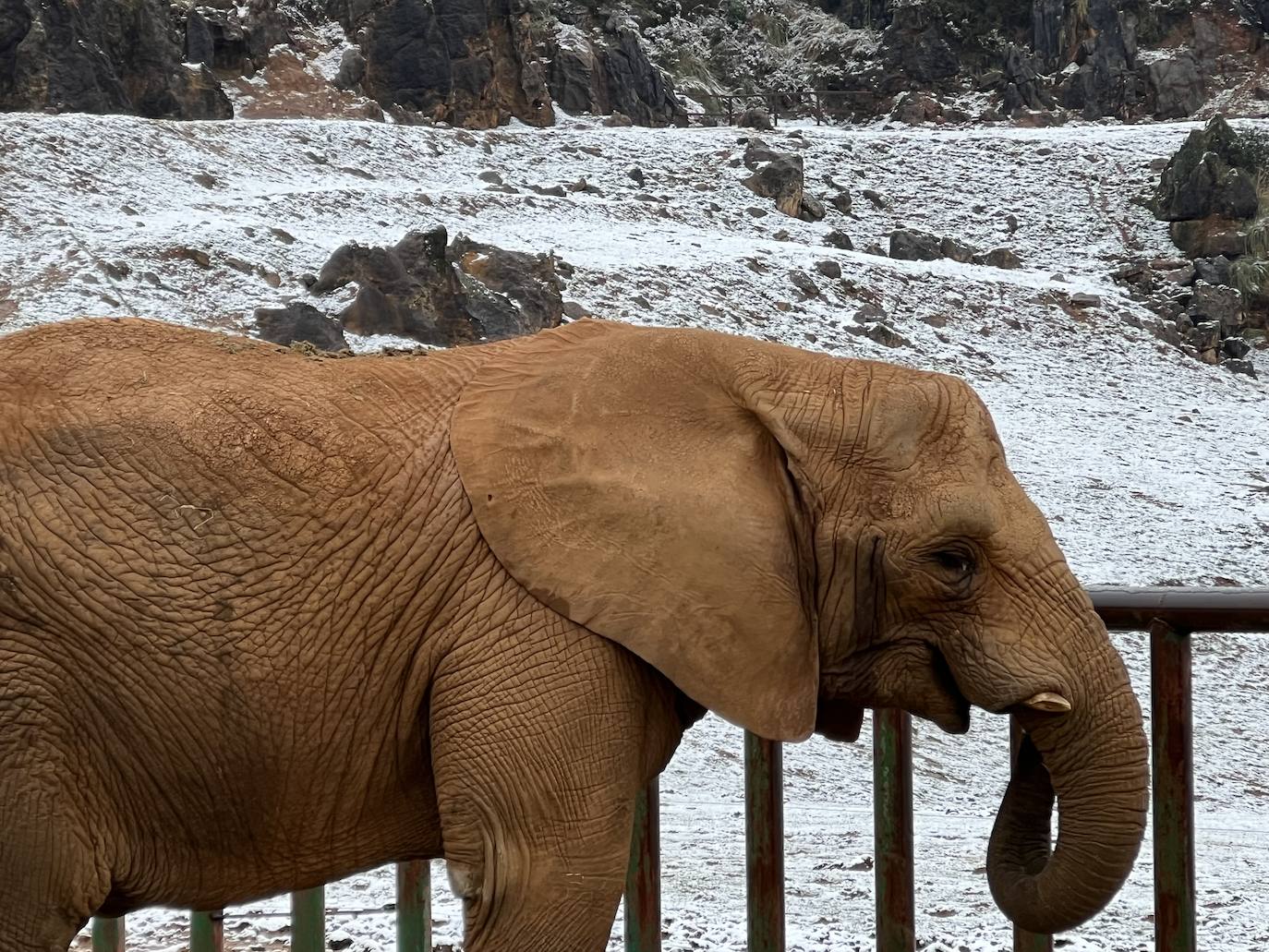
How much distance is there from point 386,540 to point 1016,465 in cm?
1578

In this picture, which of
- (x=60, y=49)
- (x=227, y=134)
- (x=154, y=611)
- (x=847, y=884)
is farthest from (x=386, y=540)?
(x=60, y=49)

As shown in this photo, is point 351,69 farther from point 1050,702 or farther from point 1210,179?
point 1050,702

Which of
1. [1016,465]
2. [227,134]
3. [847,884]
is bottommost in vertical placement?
[1016,465]

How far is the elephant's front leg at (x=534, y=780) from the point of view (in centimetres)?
272

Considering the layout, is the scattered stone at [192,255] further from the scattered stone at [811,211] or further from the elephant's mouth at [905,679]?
the elephant's mouth at [905,679]

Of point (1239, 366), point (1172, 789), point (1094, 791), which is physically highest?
point (1094, 791)

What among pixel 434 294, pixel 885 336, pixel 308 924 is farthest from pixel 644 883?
pixel 885 336

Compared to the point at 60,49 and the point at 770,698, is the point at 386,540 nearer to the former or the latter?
the point at 770,698

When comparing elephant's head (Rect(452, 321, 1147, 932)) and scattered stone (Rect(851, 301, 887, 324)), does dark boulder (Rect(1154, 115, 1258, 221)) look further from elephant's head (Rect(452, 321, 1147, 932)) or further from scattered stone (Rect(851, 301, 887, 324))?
elephant's head (Rect(452, 321, 1147, 932))

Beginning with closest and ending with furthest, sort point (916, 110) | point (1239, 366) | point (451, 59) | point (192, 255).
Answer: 1. point (192, 255)
2. point (1239, 366)
3. point (451, 59)
4. point (916, 110)

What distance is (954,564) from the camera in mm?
2957

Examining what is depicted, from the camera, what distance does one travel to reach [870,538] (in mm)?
2957

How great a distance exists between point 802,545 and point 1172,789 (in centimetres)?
126

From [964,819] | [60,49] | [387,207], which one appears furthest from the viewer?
[60,49]
